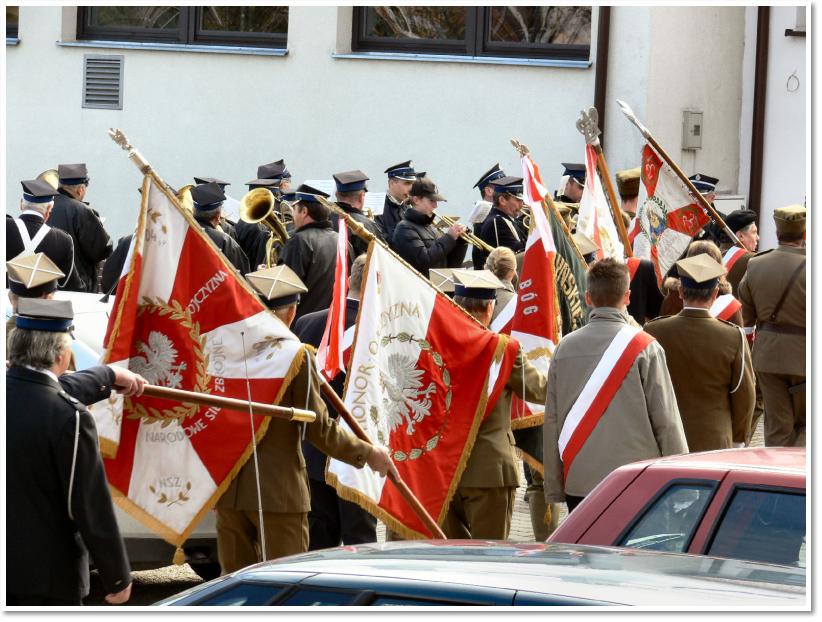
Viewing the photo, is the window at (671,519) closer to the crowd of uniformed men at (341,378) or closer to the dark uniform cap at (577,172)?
the crowd of uniformed men at (341,378)

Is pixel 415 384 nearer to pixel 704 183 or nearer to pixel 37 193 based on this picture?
pixel 37 193

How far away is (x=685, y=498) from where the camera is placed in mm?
4211

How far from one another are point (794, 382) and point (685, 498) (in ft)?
18.5

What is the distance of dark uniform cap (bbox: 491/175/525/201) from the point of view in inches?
478

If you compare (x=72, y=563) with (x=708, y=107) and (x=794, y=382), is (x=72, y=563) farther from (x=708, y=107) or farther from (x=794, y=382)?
(x=708, y=107)

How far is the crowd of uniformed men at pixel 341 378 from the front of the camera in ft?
15.3

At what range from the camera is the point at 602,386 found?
623 centimetres

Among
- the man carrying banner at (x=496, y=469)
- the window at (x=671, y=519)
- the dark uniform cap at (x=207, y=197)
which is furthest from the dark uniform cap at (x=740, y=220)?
the window at (x=671, y=519)

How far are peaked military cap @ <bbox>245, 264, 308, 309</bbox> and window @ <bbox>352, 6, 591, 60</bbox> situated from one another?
35.6ft

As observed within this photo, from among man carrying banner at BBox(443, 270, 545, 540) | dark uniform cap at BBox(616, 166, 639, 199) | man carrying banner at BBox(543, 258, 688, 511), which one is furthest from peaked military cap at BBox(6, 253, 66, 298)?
dark uniform cap at BBox(616, 166, 639, 199)

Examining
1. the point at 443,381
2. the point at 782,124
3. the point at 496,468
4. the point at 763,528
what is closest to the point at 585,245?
the point at 443,381

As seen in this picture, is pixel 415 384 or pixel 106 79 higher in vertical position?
pixel 106 79

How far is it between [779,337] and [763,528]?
5631 millimetres

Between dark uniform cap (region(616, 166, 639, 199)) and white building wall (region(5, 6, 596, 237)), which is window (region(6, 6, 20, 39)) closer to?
white building wall (region(5, 6, 596, 237))
